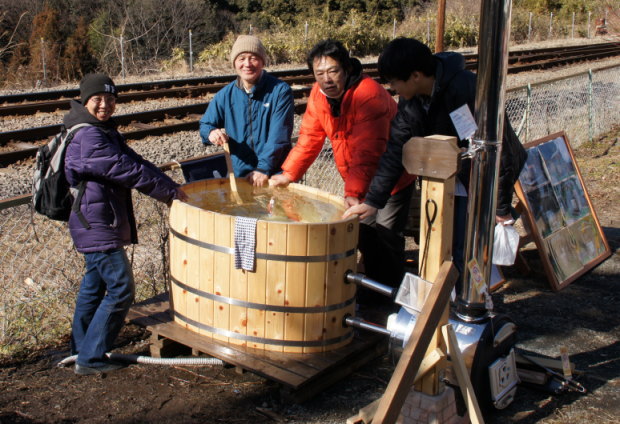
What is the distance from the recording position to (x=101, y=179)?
3.83 metres

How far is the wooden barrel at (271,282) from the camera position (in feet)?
12.0

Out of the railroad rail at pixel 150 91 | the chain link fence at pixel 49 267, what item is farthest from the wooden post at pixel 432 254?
the railroad rail at pixel 150 91

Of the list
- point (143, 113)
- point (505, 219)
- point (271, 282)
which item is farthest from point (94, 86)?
point (143, 113)

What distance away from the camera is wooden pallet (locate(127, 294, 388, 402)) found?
365 cm

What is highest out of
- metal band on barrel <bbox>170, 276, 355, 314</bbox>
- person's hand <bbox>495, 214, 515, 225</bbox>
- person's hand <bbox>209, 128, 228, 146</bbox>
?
person's hand <bbox>209, 128, 228, 146</bbox>

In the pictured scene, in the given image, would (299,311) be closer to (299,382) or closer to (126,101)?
(299,382)

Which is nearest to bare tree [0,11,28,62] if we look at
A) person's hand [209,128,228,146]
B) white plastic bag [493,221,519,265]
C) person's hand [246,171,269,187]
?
person's hand [209,128,228,146]

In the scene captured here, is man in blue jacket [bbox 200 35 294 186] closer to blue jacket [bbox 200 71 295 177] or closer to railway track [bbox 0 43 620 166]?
blue jacket [bbox 200 71 295 177]

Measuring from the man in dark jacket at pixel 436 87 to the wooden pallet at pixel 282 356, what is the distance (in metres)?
0.86

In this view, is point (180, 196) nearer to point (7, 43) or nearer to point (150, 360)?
point (150, 360)

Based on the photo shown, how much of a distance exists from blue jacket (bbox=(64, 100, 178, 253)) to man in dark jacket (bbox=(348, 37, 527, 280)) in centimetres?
131

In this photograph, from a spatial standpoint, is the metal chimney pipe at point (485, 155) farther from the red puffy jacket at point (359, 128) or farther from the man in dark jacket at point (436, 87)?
the red puffy jacket at point (359, 128)

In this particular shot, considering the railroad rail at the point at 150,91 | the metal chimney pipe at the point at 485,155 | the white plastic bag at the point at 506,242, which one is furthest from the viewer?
the railroad rail at the point at 150,91

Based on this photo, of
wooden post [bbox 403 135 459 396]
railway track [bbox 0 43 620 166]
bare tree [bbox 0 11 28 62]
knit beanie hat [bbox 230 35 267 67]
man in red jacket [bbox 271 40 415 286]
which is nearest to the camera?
wooden post [bbox 403 135 459 396]
